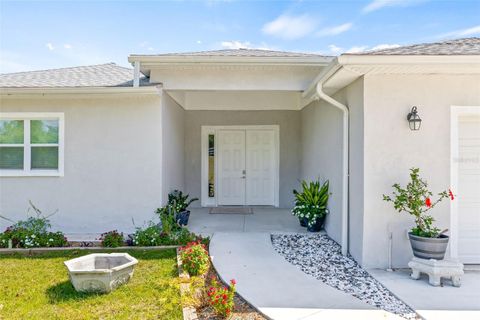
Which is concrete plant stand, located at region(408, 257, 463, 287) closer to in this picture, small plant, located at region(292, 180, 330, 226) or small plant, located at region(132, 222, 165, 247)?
small plant, located at region(292, 180, 330, 226)

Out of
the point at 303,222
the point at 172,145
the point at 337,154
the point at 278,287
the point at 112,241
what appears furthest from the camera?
the point at 172,145

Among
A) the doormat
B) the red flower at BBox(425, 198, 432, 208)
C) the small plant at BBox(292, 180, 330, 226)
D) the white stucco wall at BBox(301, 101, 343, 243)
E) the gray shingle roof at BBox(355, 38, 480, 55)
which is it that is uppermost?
the gray shingle roof at BBox(355, 38, 480, 55)

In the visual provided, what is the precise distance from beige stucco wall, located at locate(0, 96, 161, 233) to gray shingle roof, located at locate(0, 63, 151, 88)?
0.36 m

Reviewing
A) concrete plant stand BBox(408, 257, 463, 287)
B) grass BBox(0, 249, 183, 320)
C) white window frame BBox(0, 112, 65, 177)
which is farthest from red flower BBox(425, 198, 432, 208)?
white window frame BBox(0, 112, 65, 177)

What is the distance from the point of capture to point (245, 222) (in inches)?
325

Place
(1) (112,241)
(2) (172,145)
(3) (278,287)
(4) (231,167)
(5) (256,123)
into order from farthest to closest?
(4) (231,167)
(5) (256,123)
(2) (172,145)
(1) (112,241)
(3) (278,287)

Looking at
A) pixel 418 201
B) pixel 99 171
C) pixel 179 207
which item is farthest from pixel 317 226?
pixel 99 171

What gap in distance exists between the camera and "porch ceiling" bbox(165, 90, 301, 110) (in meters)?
10.3

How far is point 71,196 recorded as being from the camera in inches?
286

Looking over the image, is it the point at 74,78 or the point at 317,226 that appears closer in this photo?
the point at 317,226

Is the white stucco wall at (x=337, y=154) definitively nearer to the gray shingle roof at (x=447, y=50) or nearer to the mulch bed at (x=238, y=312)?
the gray shingle roof at (x=447, y=50)

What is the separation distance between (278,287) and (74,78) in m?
6.84

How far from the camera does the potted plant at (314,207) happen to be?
23.6 ft

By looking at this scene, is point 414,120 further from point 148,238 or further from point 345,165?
point 148,238
